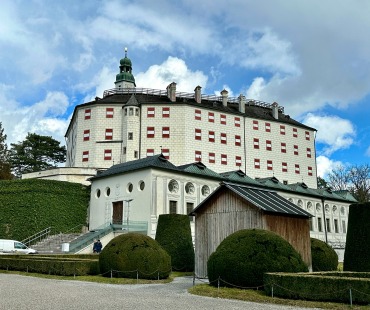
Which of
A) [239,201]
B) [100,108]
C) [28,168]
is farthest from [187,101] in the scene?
[239,201]

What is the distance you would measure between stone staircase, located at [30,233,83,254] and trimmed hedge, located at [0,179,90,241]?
6.14ft

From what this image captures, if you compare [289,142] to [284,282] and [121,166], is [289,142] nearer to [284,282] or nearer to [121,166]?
[121,166]

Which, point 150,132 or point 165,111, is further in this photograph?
point 165,111

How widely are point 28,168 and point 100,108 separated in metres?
18.8

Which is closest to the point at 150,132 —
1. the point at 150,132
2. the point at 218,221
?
the point at 150,132

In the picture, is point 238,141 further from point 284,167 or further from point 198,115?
point 284,167

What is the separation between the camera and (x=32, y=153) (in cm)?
6850

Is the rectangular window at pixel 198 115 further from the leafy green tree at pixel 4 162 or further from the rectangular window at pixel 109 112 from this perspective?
the leafy green tree at pixel 4 162

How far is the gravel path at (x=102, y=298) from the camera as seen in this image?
40.6ft

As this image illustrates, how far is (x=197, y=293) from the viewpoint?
1589 centimetres

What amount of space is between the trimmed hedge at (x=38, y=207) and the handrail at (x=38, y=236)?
0.40 m

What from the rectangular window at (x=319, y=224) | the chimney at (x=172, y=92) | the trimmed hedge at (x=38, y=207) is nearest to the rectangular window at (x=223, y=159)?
the chimney at (x=172, y=92)

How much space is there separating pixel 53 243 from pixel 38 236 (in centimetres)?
284

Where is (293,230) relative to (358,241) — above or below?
above
